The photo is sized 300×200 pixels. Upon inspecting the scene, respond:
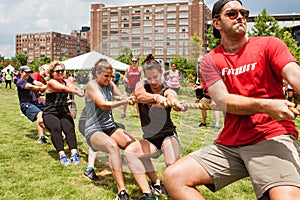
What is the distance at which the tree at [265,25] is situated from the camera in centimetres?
3234

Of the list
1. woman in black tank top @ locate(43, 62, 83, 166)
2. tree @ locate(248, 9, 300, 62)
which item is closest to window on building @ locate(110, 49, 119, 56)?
woman in black tank top @ locate(43, 62, 83, 166)

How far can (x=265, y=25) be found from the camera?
106 feet

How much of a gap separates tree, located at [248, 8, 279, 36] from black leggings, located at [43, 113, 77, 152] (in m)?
29.3

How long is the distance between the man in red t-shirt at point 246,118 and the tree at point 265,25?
31.7 meters

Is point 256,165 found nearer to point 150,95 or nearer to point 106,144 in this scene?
point 150,95

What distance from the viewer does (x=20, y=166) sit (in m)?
5.84

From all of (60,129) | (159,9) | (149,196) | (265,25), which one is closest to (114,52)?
(159,9)

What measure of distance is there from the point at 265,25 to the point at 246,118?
106ft

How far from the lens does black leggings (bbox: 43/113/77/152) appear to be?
620 cm

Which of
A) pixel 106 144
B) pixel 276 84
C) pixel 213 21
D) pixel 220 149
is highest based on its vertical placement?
pixel 213 21

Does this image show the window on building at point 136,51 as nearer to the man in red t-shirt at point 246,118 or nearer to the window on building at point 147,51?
the window on building at point 147,51

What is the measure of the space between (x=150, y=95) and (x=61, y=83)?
3.56m

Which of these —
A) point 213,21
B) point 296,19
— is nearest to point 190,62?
point 213,21

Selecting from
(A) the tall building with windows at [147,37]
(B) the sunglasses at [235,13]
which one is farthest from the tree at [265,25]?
(B) the sunglasses at [235,13]
